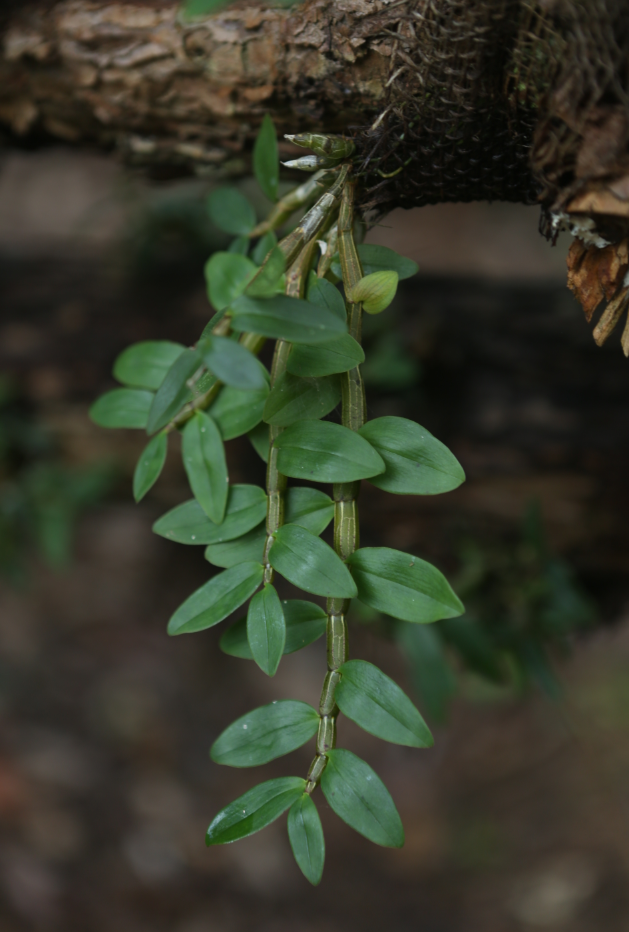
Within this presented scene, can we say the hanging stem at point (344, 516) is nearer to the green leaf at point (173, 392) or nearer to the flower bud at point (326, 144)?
the flower bud at point (326, 144)

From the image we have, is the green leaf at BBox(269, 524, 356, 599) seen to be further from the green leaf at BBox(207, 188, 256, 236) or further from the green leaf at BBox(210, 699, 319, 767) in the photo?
the green leaf at BBox(207, 188, 256, 236)

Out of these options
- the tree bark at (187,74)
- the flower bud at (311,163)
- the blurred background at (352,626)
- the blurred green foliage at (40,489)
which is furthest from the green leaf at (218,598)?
the blurred green foliage at (40,489)

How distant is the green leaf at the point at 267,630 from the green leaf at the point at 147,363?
0.90ft

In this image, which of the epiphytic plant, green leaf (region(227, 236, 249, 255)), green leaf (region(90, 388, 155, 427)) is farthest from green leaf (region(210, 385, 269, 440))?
green leaf (region(227, 236, 249, 255))

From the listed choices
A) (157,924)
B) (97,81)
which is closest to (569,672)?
(157,924)

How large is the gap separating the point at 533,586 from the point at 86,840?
1431 millimetres

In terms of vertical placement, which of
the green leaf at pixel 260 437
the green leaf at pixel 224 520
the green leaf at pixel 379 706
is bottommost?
the green leaf at pixel 379 706

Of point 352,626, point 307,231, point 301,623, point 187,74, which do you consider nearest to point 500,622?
point 352,626

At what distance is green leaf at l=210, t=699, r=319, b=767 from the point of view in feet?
1.58

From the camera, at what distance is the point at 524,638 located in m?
1.13

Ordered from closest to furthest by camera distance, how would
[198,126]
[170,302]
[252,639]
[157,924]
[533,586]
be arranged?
[252,639]
[198,126]
[533,586]
[170,302]
[157,924]

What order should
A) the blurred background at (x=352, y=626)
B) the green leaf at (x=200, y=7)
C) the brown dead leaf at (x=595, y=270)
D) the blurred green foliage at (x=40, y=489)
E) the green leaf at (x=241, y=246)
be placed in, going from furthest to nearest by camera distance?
1. the blurred green foliage at (x=40, y=489)
2. the blurred background at (x=352, y=626)
3. the green leaf at (x=241, y=246)
4. the brown dead leaf at (x=595, y=270)
5. the green leaf at (x=200, y=7)

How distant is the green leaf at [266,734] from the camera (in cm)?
Result: 48

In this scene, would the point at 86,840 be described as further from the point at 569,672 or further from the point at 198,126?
the point at 198,126
